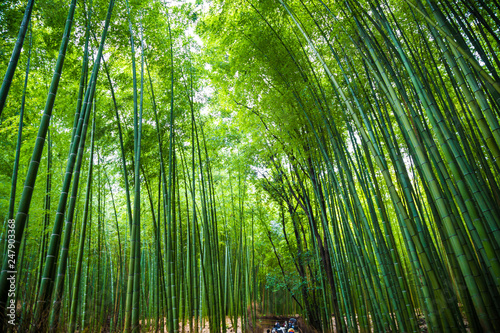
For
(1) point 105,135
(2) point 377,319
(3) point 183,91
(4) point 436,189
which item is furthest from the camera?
(1) point 105,135

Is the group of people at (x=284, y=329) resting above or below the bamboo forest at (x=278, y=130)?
below

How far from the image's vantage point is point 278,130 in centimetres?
445

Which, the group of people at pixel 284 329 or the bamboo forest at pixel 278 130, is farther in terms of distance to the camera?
the group of people at pixel 284 329

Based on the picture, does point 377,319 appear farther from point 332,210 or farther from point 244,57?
point 244,57

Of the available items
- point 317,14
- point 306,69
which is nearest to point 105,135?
point 306,69

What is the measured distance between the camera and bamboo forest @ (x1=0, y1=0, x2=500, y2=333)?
1.54 metres

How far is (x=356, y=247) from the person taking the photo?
2.67 m

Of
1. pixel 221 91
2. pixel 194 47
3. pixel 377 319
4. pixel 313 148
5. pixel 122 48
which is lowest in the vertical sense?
pixel 377 319

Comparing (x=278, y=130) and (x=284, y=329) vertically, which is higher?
(x=278, y=130)

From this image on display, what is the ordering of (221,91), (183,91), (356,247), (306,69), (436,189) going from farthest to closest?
(221,91) < (183,91) < (306,69) < (356,247) < (436,189)

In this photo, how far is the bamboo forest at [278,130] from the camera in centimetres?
154

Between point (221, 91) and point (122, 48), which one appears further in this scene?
point (221, 91)

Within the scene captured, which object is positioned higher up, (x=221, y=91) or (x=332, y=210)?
(x=221, y=91)

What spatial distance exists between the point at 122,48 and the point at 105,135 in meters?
1.69
